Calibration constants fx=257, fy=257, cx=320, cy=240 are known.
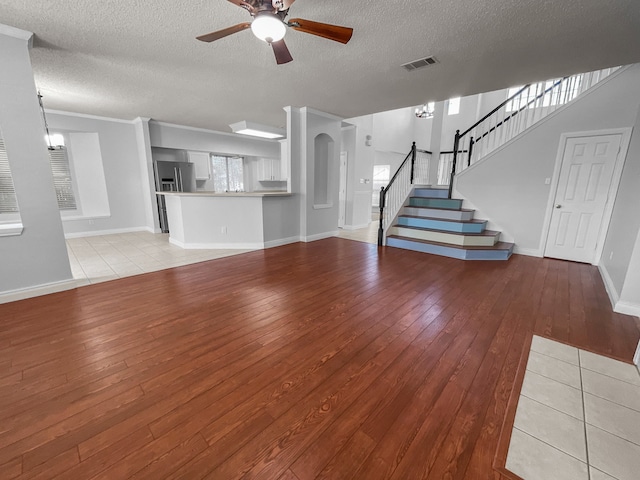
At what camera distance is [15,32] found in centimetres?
253

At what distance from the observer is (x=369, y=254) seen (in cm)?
477

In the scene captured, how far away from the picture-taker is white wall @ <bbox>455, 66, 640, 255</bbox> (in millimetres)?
3711

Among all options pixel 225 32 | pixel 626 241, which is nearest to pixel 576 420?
pixel 626 241

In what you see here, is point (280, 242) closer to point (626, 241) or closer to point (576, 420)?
point (576, 420)

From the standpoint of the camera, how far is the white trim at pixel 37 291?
2783 millimetres

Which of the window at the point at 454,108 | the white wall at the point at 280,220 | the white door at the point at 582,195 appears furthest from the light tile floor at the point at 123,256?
the window at the point at 454,108

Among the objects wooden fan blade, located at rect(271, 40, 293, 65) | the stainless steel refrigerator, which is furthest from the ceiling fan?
the stainless steel refrigerator

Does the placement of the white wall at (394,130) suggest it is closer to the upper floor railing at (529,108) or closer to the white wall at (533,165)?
the upper floor railing at (529,108)

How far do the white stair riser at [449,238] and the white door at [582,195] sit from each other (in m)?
0.97

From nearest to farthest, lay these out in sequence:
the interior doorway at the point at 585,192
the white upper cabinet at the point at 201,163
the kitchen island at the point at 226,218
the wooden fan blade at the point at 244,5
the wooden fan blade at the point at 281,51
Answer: the wooden fan blade at the point at 244,5 → the wooden fan blade at the point at 281,51 → the interior doorway at the point at 585,192 → the kitchen island at the point at 226,218 → the white upper cabinet at the point at 201,163

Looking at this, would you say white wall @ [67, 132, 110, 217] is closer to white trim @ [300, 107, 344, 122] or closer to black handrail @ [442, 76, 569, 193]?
white trim @ [300, 107, 344, 122]

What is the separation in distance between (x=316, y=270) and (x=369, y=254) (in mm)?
1320

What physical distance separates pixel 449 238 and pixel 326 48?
12.2ft

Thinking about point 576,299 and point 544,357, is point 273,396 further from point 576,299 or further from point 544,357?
point 576,299
